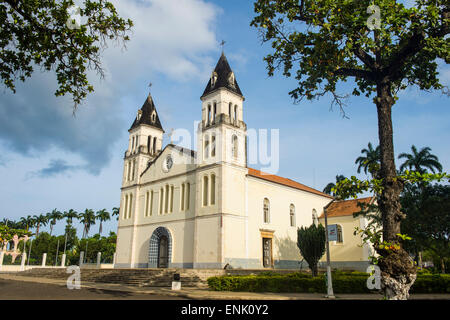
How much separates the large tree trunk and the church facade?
20652 millimetres

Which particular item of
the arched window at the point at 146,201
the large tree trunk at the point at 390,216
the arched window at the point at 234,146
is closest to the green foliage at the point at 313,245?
the arched window at the point at 234,146

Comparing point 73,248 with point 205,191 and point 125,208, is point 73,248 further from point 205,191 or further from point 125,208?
point 205,191

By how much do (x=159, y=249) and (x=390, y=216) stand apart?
1124 inches

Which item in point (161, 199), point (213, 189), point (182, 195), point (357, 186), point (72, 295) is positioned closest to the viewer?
point (357, 186)

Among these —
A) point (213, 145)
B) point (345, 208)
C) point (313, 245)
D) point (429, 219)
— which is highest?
point (213, 145)

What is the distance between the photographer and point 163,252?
107 ft

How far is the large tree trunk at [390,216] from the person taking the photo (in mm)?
6324

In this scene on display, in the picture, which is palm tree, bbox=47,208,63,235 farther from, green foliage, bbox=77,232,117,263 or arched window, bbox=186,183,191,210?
arched window, bbox=186,183,191,210

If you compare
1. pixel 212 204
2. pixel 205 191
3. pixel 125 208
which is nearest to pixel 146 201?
pixel 125 208

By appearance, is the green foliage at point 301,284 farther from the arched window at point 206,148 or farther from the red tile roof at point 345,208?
the red tile roof at point 345,208

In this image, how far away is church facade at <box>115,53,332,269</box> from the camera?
27922mm

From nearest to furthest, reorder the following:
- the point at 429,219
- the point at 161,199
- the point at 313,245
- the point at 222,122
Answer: the point at 313,245
the point at 429,219
the point at 222,122
the point at 161,199

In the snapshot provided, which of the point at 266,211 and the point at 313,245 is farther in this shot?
the point at 266,211
